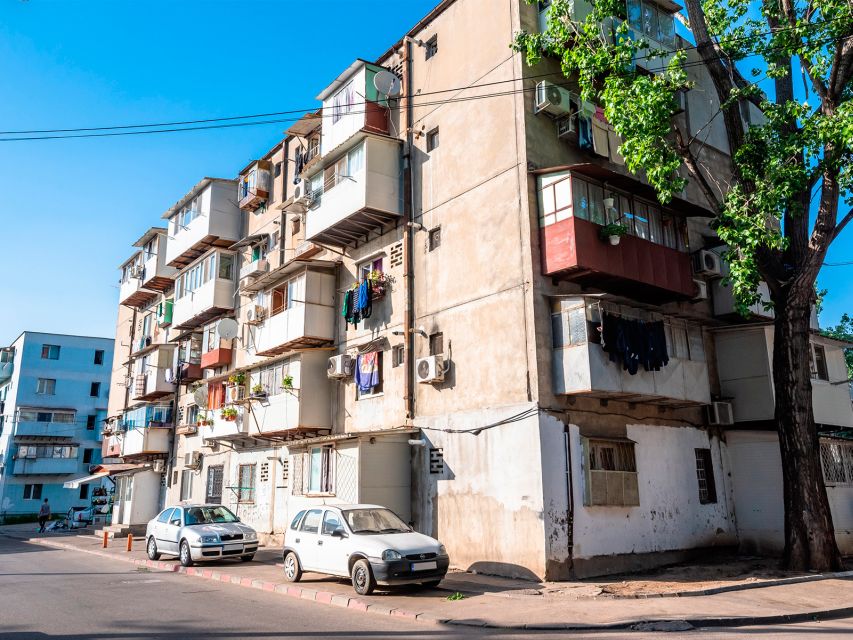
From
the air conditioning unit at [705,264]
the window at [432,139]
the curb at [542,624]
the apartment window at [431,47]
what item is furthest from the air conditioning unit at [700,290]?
the apartment window at [431,47]

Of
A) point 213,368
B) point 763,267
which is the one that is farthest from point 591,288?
point 213,368

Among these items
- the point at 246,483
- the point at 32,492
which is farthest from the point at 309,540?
the point at 32,492

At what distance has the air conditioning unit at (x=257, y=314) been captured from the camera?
→ 2591 centimetres

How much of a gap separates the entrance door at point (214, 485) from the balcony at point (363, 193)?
12.3m

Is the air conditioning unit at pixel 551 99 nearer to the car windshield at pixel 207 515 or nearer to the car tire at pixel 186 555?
the car windshield at pixel 207 515

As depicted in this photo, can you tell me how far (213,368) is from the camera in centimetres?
3117

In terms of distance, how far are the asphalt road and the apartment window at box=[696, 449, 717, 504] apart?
7976mm

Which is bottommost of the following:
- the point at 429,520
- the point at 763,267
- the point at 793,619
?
the point at 793,619

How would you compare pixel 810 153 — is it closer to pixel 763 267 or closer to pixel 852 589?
pixel 763 267

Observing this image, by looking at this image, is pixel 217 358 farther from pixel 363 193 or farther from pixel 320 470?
pixel 363 193

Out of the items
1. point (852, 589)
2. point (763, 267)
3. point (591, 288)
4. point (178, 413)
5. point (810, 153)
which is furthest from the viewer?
point (178, 413)

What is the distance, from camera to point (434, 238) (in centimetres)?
1958

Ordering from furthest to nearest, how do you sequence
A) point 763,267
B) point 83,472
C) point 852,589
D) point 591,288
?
point 83,472 < point 591,288 < point 763,267 < point 852,589

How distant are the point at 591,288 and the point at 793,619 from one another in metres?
8.88
